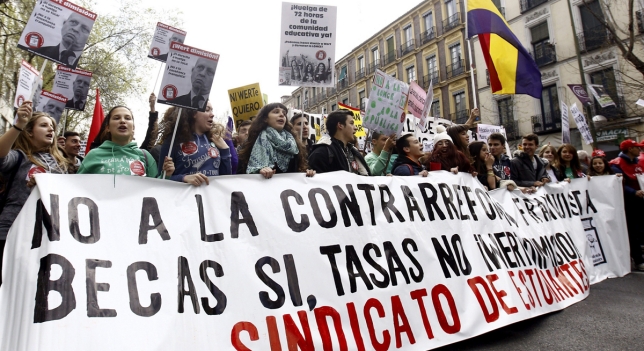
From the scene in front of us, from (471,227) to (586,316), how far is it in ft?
3.80

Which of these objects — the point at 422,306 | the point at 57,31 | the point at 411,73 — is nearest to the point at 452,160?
the point at 422,306

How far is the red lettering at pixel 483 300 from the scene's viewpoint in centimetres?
310

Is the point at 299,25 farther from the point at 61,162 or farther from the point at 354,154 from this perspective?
the point at 61,162

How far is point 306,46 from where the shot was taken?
4086mm

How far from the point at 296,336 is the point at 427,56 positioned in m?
32.1

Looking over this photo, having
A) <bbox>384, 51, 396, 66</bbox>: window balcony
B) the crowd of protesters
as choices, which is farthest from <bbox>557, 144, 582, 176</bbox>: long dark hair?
<bbox>384, 51, 396, 66</bbox>: window balcony

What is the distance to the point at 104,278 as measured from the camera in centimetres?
229

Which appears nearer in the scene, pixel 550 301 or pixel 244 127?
pixel 550 301

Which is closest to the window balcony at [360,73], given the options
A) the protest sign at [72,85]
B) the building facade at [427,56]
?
the building facade at [427,56]

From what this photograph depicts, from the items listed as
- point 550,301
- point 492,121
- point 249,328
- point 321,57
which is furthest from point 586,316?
point 492,121

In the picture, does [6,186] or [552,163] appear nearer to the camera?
[6,186]

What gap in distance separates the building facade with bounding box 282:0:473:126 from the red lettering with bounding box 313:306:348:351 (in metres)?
23.9

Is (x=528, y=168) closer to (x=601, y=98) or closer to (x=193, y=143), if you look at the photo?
(x=193, y=143)

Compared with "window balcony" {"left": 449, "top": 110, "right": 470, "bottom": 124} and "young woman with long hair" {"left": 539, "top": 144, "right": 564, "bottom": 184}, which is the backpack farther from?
"window balcony" {"left": 449, "top": 110, "right": 470, "bottom": 124}
